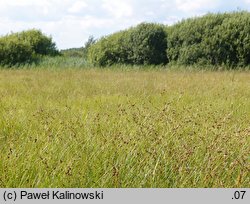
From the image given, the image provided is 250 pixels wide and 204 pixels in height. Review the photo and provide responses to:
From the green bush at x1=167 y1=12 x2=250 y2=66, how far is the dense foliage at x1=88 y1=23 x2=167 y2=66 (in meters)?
1.30

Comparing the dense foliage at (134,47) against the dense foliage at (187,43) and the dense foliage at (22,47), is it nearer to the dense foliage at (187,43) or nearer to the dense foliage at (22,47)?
the dense foliage at (187,43)

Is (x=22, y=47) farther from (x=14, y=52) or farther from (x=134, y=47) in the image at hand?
(x=134, y=47)

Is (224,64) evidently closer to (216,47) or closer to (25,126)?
(216,47)

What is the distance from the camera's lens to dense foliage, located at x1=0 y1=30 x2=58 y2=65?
24500mm

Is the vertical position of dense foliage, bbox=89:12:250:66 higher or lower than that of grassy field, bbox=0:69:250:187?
higher

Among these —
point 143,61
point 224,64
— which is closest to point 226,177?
point 224,64

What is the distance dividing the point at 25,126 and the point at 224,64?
584 inches

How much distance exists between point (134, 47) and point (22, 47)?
370 inches

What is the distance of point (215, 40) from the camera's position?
56.1ft

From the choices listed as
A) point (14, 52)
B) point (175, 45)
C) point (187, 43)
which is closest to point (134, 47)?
point (175, 45)

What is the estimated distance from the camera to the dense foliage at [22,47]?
2450 cm

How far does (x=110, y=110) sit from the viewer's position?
5.20m
